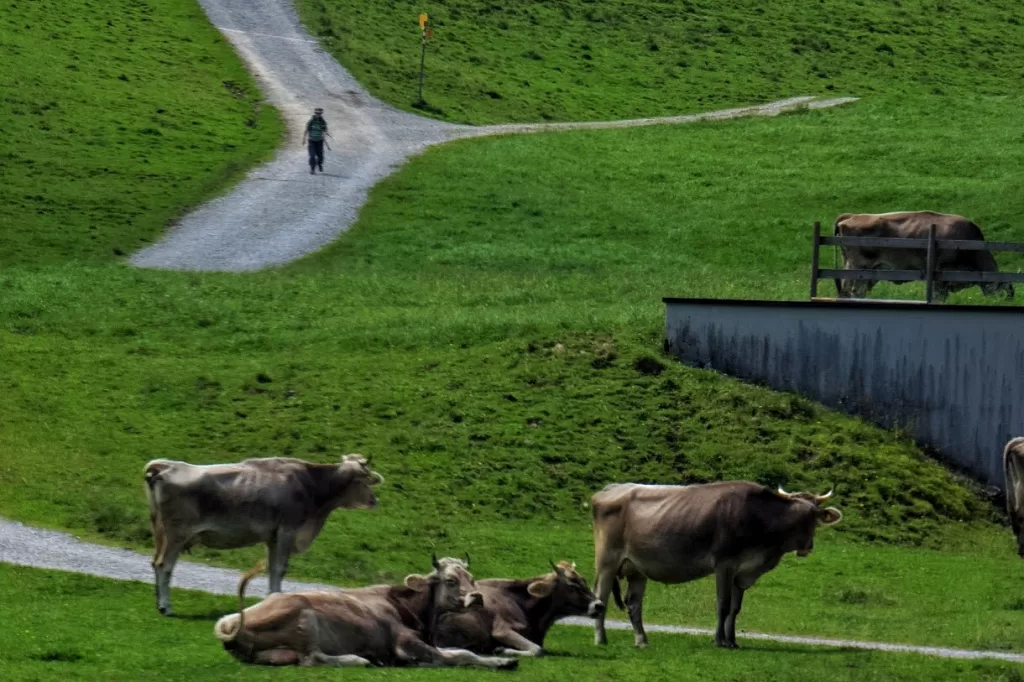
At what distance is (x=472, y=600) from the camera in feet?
68.4

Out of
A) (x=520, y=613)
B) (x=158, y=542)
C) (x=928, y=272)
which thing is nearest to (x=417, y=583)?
(x=520, y=613)

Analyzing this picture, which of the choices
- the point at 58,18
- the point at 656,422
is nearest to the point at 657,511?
the point at 656,422

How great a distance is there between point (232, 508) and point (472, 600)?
4.51 m

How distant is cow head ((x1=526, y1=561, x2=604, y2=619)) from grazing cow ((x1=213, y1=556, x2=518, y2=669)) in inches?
46.2

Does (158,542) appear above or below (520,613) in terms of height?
above

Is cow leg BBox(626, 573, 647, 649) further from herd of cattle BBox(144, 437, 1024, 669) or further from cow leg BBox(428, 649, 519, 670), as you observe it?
cow leg BBox(428, 649, 519, 670)

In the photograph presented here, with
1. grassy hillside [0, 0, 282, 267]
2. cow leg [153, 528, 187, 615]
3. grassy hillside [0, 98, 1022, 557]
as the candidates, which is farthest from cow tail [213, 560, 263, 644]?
grassy hillside [0, 0, 282, 267]

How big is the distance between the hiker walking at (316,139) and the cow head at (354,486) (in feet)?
124

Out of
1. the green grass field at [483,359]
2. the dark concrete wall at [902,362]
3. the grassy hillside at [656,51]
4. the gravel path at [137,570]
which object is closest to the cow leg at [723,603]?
the green grass field at [483,359]

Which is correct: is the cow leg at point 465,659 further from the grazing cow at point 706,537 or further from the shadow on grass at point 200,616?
the shadow on grass at point 200,616

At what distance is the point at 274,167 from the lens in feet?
210

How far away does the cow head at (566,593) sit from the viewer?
73.4 ft

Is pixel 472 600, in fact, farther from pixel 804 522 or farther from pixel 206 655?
pixel 804 522

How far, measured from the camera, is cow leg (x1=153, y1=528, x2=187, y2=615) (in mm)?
23172
